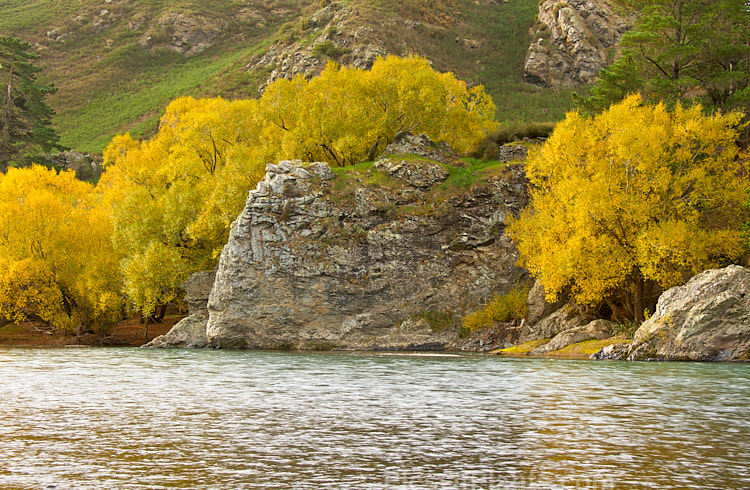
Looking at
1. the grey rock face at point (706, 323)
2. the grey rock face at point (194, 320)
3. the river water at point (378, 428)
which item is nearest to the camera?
the river water at point (378, 428)

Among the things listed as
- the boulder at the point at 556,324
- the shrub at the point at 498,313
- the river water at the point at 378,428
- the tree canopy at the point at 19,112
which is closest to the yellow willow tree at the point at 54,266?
the river water at the point at 378,428

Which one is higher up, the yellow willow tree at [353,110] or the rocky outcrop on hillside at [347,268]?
the yellow willow tree at [353,110]

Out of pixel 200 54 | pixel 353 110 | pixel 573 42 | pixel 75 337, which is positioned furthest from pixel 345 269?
pixel 200 54

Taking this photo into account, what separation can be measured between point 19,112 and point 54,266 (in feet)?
137

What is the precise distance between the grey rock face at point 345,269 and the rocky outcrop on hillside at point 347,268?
0.24 ft

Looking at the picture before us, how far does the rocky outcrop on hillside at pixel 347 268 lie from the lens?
46.3 m

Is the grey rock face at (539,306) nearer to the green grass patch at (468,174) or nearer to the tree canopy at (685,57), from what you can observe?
the green grass patch at (468,174)

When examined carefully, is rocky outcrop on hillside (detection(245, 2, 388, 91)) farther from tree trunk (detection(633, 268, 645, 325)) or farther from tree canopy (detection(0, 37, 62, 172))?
tree trunk (detection(633, 268, 645, 325))

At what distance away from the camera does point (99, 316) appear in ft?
173

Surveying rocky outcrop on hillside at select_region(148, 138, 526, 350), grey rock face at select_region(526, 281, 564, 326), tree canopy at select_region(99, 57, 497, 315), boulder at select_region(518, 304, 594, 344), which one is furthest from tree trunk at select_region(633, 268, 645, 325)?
tree canopy at select_region(99, 57, 497, 315)

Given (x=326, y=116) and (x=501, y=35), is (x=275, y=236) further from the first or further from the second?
(x=501, y=35)

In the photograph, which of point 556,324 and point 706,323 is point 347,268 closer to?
point 556,324

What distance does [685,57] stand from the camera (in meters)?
51.5

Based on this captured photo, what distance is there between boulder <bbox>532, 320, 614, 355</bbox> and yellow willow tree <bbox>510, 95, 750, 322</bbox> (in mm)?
1673
